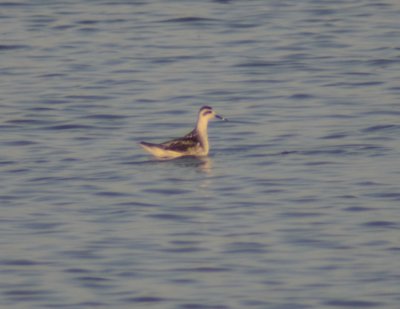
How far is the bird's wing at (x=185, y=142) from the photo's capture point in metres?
21.2

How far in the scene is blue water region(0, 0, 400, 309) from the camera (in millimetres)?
14977

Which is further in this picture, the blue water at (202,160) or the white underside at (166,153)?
the white underside at (166,153)

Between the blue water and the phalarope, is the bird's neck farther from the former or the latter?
the blue water

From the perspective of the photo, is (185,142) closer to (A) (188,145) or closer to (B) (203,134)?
(A) (188,145)

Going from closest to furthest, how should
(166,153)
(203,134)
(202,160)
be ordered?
(166,153) < (202,160) < (203,134)

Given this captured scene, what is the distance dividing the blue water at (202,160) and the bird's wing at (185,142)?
9.5 inches

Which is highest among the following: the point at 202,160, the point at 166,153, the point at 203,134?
the point at 203,134

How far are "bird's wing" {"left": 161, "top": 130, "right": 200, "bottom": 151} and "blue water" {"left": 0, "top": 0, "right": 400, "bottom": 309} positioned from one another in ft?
0.79

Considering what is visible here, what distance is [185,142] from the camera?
21.5 metres

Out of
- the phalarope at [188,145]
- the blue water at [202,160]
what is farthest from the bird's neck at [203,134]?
the blue water at [202,160]

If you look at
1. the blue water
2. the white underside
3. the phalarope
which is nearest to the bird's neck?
the phalarope

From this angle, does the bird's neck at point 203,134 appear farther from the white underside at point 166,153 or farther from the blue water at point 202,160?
the blue water at point 202,160

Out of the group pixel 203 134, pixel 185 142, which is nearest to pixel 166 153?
pixel 185 142

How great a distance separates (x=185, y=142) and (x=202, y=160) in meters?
0.36
